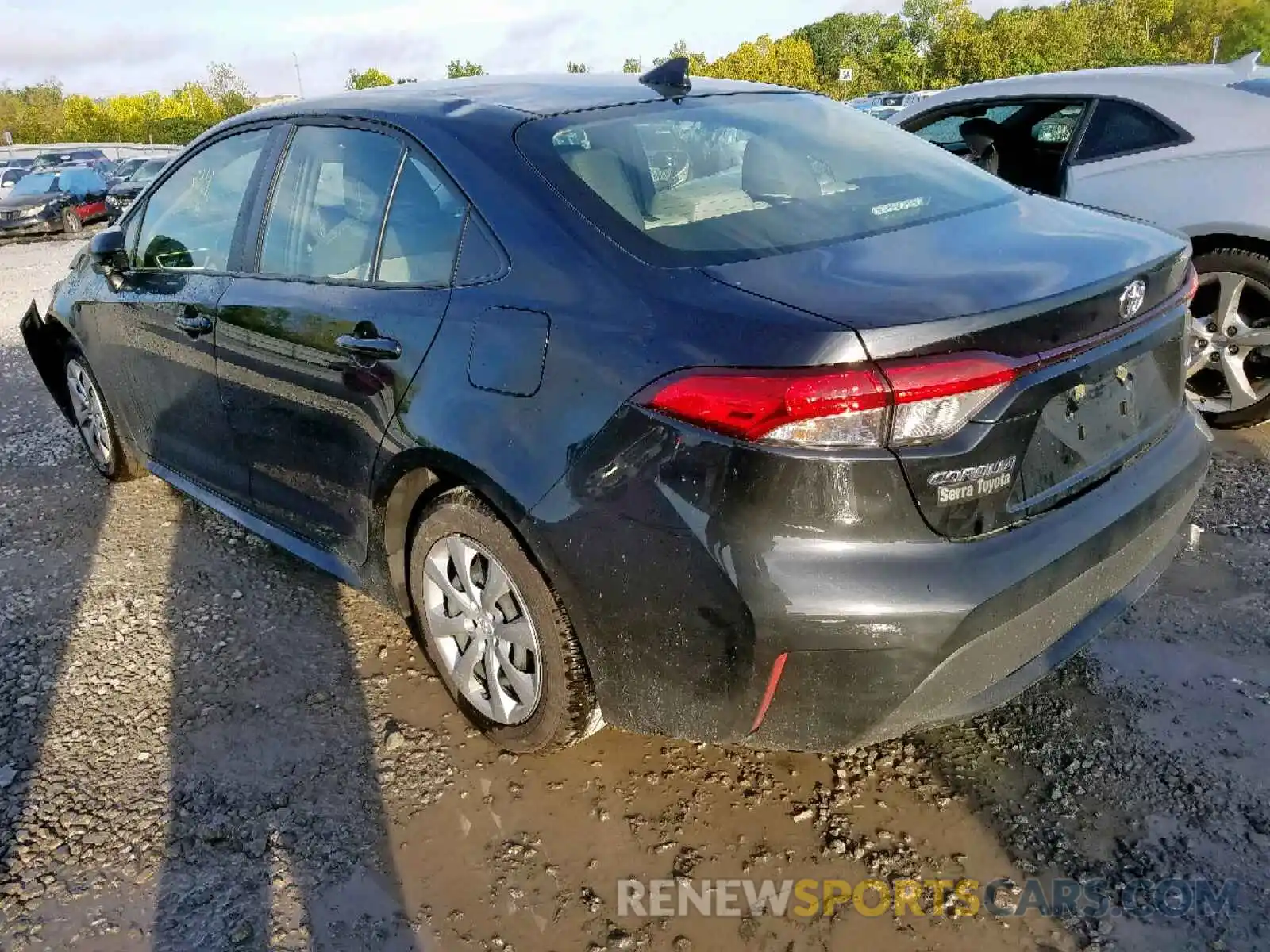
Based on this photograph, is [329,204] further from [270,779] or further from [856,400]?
[856,400]

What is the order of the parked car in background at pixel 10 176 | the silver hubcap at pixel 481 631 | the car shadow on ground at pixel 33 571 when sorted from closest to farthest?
the silver hubcap at pixel 481 631, the car shadow on ground at pixel 33 571, the parked car in background at pixel 10 176

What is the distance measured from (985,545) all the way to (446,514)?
4.25 feet

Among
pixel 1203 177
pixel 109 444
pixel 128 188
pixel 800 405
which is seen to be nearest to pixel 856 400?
pixel 800 405

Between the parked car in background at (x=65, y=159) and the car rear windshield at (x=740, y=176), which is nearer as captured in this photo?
the car rear windshield at (x=740, y=176)

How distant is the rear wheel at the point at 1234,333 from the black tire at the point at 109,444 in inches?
184

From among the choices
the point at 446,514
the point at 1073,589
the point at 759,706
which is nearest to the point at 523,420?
the point at 446,514

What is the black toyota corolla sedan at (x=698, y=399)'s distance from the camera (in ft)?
6.17

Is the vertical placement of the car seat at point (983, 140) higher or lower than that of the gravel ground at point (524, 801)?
higher

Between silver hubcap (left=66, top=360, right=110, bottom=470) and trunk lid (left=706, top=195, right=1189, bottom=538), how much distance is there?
11.6ft

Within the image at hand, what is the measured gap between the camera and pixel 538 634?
2381mm

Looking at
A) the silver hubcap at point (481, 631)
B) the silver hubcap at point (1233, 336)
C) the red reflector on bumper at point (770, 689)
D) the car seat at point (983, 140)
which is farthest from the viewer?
the car seat at point (983, 140)

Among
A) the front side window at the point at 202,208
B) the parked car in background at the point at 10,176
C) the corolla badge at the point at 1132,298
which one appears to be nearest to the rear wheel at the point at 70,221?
the parked car in background at the point at 10,176

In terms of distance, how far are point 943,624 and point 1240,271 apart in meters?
3.28

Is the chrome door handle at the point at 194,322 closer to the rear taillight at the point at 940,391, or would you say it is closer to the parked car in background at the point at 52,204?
the rear taillight at the point at 940,391
